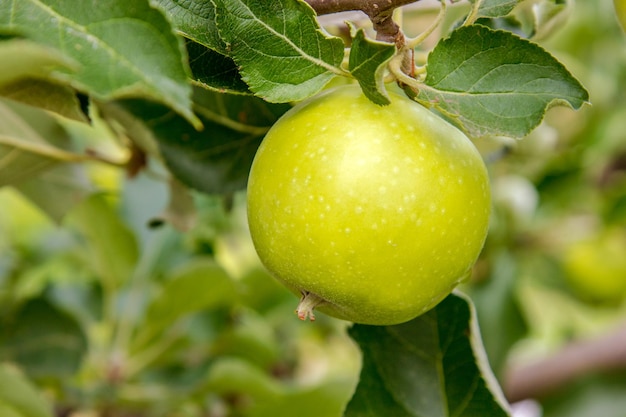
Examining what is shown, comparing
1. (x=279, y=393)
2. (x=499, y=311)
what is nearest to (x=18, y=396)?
(x=279, y=393)

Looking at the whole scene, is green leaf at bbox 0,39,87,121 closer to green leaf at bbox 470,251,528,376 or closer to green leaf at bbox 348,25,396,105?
green leaf at bbox 348,25,396,105

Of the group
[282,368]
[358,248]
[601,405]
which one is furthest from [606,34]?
[358,248]

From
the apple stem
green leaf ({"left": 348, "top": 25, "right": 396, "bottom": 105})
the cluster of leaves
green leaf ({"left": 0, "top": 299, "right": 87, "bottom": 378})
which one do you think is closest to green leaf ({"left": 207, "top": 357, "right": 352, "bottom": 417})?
the cluster of leaves

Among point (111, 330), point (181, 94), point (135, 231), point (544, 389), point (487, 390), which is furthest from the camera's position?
point (544, 389)

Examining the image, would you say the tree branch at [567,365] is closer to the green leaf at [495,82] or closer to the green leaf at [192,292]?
the green leaf at [192,292]

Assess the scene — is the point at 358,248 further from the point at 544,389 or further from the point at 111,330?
the point at 544,389

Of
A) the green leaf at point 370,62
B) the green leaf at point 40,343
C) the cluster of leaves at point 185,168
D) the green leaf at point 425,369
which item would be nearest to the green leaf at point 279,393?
the cluster of leaves at point 185,168
